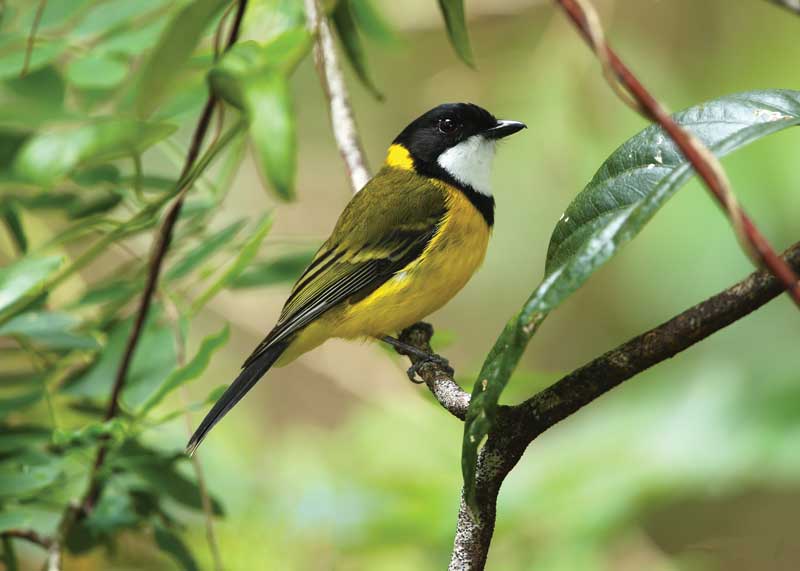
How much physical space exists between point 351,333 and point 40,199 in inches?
46.9

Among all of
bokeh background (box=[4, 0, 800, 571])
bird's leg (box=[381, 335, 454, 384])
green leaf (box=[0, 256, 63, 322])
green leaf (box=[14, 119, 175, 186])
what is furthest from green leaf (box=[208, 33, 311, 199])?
bird's leg (box=[381, 335, 454, 384])

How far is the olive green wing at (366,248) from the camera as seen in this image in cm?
326

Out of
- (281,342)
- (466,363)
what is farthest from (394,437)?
(466,363)

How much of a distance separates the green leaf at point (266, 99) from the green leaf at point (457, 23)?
0.31 meters

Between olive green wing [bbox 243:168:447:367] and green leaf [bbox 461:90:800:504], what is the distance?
1.94 meters

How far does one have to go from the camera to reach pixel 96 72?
242cm

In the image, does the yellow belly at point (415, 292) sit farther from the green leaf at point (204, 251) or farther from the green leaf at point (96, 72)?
the green leaf at point (96, 72)

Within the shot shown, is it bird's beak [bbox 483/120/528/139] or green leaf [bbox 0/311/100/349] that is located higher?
bird's beak [bbox 483/120/528/139]

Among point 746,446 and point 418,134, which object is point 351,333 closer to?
point 418,134

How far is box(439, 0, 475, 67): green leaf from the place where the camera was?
1.90m

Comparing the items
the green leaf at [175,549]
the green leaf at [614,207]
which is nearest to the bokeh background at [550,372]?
the green leaf at [175,549]

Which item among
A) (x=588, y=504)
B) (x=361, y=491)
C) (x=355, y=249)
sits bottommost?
(x=588, y=504)

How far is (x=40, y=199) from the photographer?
102 inches

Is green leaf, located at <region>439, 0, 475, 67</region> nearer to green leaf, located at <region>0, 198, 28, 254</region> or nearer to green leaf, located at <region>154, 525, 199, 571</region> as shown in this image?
green leaf, located at <region>0, 198, 28, 254</region>
